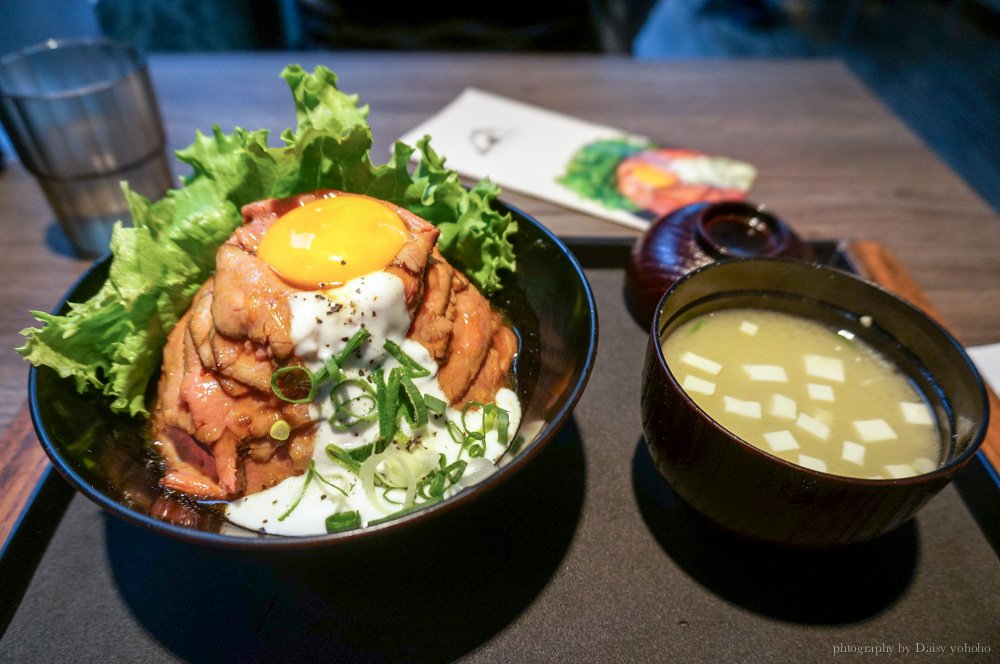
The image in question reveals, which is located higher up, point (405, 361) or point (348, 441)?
point (405, 361)

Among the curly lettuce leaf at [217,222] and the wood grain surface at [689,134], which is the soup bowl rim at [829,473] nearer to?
the curly lettuce leaf at [217,222]

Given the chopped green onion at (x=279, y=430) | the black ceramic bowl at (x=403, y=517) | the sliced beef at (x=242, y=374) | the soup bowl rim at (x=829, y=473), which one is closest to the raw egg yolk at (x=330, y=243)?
the sliced beef at (x=242, y=374)

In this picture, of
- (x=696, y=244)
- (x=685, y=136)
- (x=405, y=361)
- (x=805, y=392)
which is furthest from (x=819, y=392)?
(x=685, y=136)

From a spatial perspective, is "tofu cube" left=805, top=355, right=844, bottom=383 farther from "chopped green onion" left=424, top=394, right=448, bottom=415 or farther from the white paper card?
"chopped green onion" left=424, top=394, right=448, bottom=415

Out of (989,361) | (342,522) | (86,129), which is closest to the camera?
(342,522)

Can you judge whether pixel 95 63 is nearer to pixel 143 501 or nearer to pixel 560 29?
pixel 143 501

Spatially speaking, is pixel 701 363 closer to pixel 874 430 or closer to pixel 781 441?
pixel 781 441

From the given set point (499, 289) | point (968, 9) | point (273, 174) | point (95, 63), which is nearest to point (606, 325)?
point (499, 289)
